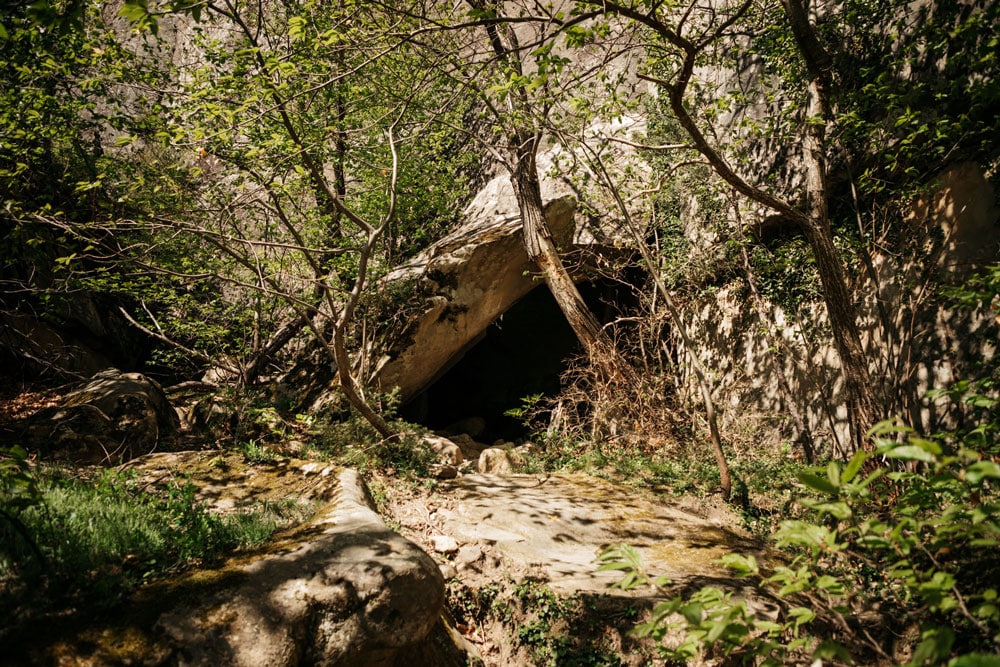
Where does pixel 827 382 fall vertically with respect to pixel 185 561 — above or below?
above

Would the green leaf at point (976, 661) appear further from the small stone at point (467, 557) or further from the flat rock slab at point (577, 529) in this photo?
the small stone at point (467, 557)

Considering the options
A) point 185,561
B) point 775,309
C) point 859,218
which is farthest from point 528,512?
point 859,218

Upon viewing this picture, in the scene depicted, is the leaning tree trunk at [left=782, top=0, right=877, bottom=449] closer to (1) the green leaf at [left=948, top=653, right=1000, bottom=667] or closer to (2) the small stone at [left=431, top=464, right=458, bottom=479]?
(2) the small stone at [left=431, top=464, right=458, bottom=479]

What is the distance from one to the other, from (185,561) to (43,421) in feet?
13.5

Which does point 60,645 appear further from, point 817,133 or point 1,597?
point 817,133

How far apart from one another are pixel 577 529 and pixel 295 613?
301 cm

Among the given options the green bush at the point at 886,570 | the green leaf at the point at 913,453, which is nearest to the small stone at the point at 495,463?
the green bush at the point at 886,570

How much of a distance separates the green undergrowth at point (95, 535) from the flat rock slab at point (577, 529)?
6.02 feet

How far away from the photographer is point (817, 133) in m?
5.24

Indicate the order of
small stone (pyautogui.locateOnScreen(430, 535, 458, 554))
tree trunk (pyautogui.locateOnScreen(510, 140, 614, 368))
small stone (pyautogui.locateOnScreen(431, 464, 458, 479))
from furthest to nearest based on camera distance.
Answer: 1. tree trunk (pyautogui.locateOnScreen(510, 140, 614, 368))
2. small stone (pyautogui.locateOnScreen(431, 464, 458, 479))
3. small stone (pyautogui.locateOnScreen(430, 535, 458, 554))

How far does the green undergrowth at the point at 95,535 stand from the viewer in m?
2.21

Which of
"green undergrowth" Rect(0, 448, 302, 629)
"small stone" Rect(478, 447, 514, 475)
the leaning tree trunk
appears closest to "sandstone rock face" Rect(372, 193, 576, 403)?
"small stone" Rect(478, 447, 514, 475)

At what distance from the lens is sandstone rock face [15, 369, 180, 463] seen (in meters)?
5.33

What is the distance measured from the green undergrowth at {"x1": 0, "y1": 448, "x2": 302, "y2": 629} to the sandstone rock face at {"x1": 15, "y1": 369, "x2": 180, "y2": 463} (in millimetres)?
2064
